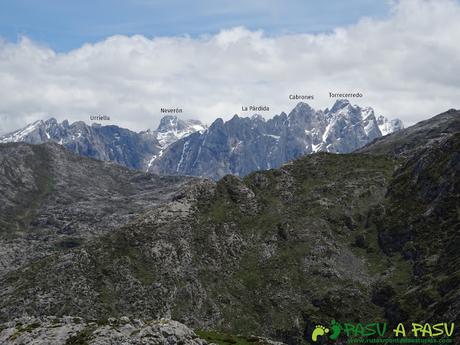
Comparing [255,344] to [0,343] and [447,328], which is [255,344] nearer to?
[447,328]

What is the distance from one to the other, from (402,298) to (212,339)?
72415 mm

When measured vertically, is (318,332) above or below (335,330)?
below

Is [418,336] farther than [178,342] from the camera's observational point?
Yes

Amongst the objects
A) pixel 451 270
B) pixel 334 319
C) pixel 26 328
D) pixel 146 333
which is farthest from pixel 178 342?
pixel 451 270

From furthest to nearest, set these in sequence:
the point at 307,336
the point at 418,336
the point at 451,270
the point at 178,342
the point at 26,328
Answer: the point at 307,336 < the point at 451,270 < the point at 418,336 < the point at 26,328 < the point at 178,342

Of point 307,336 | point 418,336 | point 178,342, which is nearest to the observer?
point 178,342

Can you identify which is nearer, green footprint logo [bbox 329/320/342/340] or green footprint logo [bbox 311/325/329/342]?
green footprint logo [bbox 329/320/342/340]

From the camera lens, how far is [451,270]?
608ft

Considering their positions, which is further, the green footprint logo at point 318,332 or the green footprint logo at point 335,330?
the green footprint logo at point 318,332

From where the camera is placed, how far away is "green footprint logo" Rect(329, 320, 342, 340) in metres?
191

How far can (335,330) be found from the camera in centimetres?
19388

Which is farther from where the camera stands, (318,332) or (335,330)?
(318,332)

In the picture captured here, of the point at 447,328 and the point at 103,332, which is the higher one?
the point at 103,332

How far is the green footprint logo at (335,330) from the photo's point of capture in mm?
191125
